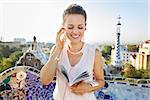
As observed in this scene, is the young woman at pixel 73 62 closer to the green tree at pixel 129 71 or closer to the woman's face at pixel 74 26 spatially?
the woman's face at pixel 74 26

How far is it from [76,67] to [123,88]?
4.64 ft

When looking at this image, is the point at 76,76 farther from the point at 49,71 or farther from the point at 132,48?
the point at 132,48

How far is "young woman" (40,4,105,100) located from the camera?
3.03ft

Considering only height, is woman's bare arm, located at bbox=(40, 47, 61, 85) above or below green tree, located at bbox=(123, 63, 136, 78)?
above

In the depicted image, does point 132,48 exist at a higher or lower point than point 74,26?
lower

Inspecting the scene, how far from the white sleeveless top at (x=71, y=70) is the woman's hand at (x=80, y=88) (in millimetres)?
13

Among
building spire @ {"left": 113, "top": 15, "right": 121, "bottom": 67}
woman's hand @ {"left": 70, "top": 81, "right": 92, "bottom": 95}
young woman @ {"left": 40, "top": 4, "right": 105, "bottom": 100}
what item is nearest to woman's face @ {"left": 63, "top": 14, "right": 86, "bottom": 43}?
young woman @ {"left": 40, "top": 4, "right": 105, "bottom": 100}

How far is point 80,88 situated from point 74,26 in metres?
0.18

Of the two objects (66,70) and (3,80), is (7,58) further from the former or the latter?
(66,70)

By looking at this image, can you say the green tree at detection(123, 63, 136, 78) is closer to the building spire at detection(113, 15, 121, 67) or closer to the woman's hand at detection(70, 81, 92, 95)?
the building spire at detection(113, 15, 121, 67)

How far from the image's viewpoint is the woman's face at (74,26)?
36.8 inches

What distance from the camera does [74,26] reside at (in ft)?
3.07

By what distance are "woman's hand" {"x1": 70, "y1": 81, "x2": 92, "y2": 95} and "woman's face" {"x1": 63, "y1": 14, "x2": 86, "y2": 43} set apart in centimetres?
13

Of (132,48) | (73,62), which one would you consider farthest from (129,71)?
(73,62)
